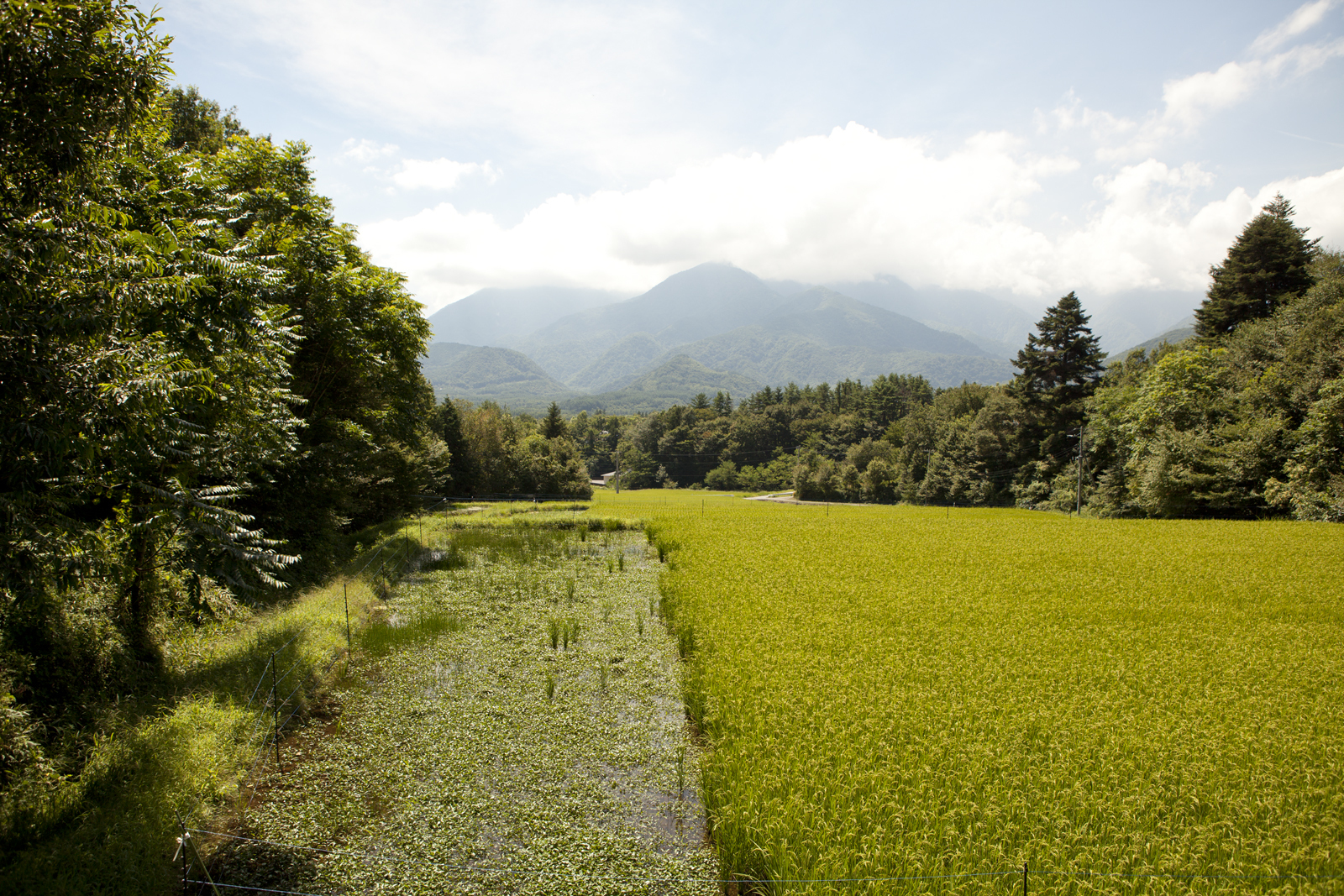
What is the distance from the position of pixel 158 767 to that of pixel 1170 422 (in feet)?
146

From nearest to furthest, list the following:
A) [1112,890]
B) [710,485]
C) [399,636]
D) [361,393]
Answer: [1112,890] → [399,636] → [361,393] → [710,485]

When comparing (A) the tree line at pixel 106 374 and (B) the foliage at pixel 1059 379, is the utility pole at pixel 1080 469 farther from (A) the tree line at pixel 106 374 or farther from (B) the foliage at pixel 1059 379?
(A) the tree line at pixel 106 374

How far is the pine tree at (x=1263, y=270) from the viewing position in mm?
34562

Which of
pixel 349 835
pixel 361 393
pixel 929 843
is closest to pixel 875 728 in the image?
pixel 929 843

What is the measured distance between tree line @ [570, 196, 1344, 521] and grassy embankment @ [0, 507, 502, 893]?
37166mm

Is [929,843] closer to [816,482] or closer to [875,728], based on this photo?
[875,728]

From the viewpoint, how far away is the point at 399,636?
→ 13.0 meters

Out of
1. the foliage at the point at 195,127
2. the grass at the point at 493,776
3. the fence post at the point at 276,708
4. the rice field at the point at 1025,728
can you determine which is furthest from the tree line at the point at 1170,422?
the foliage at the point at 195,127

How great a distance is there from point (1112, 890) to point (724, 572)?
1216cm

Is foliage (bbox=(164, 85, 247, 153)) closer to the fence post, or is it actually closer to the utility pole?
the fence post

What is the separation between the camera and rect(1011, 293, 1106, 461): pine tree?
47641mm

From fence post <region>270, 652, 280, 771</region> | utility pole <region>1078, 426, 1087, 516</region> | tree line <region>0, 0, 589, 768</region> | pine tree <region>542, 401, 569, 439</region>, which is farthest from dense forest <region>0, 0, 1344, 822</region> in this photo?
pine tree <region>542, 401, 569, 439</region>

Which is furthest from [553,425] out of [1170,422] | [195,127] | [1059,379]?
[1170,422]

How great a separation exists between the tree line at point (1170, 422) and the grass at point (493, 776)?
31661mm
